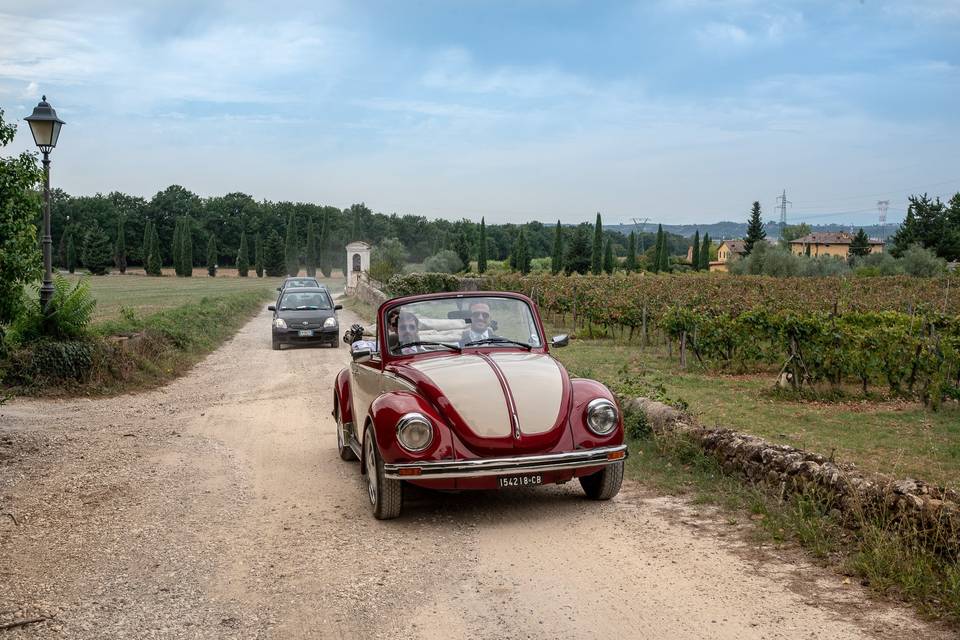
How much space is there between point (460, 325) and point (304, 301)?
15.7 m

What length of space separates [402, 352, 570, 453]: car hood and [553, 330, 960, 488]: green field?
3406mm

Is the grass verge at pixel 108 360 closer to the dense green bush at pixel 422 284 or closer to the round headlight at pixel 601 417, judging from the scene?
the round headlight at pixel 601 417

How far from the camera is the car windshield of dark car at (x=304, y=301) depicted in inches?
866

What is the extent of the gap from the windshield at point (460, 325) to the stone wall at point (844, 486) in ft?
6.34

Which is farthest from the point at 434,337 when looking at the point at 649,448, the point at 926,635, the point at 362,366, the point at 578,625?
the point at 926,635

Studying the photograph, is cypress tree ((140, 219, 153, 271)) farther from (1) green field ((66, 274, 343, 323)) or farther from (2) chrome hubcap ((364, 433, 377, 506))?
(2) chrome hubcap ((364, 433, 377, 506))

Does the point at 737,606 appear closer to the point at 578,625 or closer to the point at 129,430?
the point at 578,625

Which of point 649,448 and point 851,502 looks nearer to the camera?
point 851,502

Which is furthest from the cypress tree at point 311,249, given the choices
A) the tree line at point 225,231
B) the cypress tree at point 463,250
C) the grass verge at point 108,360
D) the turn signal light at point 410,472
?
the turn signal light at point 410,472

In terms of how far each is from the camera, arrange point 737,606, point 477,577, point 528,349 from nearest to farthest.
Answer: point 737,606 → point 477,577 → point 528,349

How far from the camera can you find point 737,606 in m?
4.49

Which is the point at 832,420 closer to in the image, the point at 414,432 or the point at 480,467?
the point at 480,467

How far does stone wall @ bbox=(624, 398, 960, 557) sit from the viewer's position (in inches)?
196

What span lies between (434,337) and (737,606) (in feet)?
12.1
